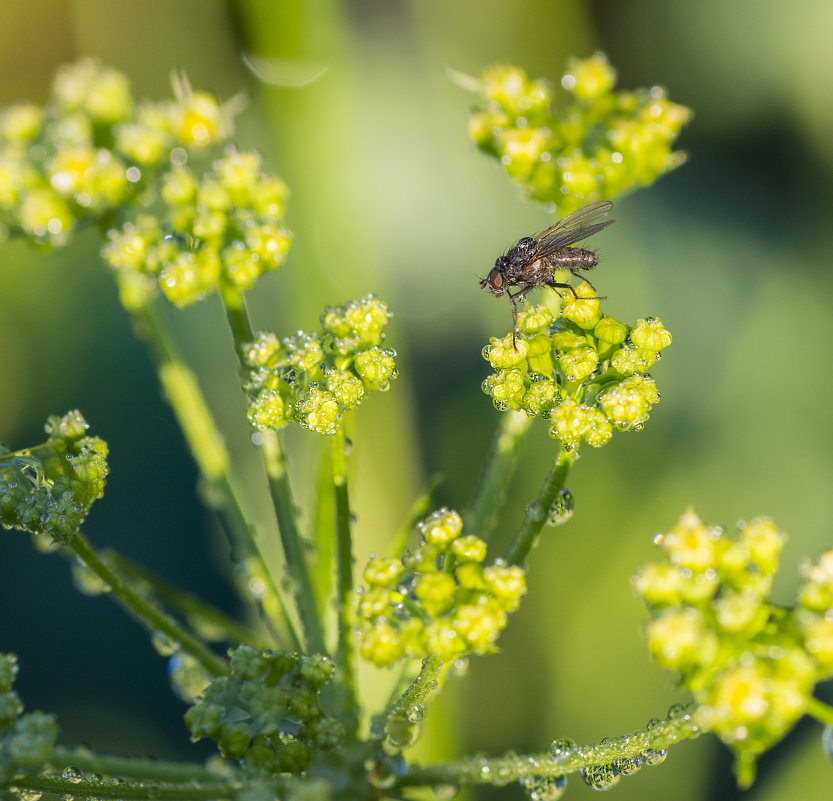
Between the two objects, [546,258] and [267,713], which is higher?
[546,258]

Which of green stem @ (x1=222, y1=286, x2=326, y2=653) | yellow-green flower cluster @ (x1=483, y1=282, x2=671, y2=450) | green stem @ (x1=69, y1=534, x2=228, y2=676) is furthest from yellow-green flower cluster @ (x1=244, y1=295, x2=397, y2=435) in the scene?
green stem @ (x1=69, y1=534, x2=228, y2=676)

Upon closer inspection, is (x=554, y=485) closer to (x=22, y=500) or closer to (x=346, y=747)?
(x=346, y=747)

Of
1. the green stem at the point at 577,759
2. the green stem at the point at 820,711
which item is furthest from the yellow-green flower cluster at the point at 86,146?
the green stem at the point at 820,711

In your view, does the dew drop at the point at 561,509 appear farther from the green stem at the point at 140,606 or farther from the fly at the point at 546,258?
the green stem at the point at 140,606

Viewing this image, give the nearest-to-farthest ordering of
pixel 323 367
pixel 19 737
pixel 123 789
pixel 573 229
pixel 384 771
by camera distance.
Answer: pixel 19 737 → pixel 123 789 → pixel 384 771 → pixel 323 367 → pixel 573 229

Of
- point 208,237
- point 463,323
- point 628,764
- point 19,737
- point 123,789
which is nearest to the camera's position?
point 19,737

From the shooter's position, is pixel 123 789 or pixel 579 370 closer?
pixel 123 789

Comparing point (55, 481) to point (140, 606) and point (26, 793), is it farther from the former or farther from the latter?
point (26, 793)

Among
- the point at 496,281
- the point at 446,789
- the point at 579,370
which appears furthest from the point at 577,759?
the point at 496,281
